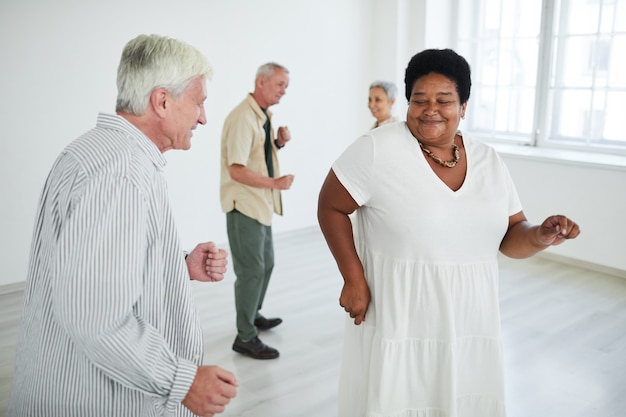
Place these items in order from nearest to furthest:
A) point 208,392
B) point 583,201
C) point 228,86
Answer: point 208,392, point 583,201, point 228,86

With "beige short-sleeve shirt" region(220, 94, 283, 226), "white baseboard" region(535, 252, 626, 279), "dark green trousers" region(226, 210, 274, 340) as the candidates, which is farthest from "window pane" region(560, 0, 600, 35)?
"dark green trousers" region(226, 210, 274, 340)

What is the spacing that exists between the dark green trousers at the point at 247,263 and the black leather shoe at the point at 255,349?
3 cm

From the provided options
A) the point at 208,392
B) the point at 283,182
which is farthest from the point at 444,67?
the point at 283,182

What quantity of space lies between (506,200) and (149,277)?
41.5 inches

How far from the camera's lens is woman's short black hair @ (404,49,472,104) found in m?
1.77

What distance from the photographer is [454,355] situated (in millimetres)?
1762

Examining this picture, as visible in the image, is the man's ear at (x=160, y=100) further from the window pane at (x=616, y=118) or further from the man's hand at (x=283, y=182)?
the window pane at (x=616, y=118)

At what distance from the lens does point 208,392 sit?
1.27 meters

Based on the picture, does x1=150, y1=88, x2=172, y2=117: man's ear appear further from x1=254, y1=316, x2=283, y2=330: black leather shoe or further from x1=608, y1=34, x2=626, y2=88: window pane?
x1=608, y1=34, x2=626, y2=88: window pane

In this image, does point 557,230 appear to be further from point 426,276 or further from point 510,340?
point 510,340

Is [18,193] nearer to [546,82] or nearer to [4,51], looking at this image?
[4,51]

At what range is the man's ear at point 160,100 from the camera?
4.45 ft

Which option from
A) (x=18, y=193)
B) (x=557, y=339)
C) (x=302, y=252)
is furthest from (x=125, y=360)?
(x=302, y=252)

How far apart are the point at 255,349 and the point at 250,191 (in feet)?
2.89
